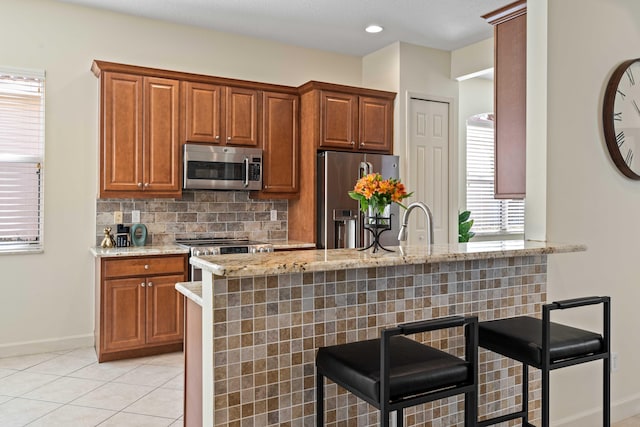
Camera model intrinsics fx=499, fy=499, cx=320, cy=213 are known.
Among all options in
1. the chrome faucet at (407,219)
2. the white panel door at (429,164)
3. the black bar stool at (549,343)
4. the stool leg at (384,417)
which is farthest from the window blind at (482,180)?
the stool leg at (384,417)

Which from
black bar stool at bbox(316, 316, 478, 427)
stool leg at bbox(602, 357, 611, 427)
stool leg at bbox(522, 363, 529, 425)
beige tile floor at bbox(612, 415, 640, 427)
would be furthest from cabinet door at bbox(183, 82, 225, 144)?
beige tile floor at bbox(612, 415, 640, 427)

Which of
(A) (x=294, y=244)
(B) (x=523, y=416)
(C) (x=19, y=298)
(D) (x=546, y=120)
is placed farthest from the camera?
(A) (x=294, y=244)

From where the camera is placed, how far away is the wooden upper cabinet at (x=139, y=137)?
4.09m

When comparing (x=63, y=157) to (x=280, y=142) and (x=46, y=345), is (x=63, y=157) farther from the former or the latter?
(x=280, y=142)

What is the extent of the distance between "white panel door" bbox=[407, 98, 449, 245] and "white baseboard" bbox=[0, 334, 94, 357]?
325cm

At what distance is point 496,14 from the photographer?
10.2 ft

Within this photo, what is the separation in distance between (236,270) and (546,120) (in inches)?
75.5

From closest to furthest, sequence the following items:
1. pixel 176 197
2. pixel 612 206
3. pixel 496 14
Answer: pixel 612 206 → pixel 496 14 → pixel 176 197

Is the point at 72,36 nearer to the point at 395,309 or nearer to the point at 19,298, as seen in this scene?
the point at 19,298

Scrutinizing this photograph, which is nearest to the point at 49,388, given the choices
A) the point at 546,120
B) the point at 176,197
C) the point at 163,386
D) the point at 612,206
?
the point at 163,386

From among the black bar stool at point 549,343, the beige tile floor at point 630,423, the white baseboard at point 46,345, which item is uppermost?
the black bar stool at point 549,343

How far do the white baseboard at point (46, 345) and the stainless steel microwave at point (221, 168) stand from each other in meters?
1.59

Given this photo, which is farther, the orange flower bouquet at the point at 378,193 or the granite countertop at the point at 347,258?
the orange flower bouquet at the point at 378,193

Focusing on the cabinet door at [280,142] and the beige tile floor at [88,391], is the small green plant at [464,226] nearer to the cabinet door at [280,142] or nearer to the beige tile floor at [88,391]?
the cabinet door at [280,142]
